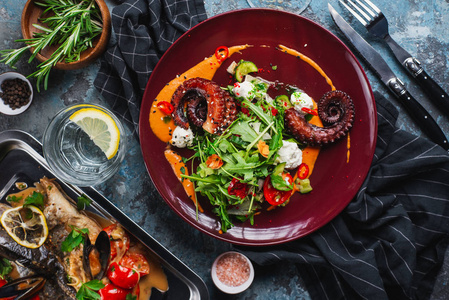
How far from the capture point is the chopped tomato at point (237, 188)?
3.27m

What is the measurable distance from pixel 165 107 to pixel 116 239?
1.33m

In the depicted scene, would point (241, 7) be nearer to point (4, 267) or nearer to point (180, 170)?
point (180, 170)

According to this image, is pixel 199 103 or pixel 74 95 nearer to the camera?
pixel 199 103

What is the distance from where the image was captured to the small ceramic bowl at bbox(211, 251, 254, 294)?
134 inches

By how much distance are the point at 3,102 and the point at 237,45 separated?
8.18ft

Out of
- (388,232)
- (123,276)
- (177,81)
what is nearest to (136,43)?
(177,81)

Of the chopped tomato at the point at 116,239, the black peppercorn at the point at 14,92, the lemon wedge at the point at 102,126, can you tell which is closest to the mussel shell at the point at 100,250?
the chopped tomato at the point at 116,239

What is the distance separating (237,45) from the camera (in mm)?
3551

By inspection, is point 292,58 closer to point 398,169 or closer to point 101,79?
point 398,169

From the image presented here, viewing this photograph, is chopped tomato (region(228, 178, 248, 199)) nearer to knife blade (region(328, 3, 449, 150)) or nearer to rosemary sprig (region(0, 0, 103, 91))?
knife blade (region(328, 3, 449, 150))

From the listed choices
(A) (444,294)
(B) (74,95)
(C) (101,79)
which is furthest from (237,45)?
(A) (444,294)

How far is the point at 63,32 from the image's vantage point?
3531 mm

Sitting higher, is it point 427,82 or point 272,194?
point 427,82

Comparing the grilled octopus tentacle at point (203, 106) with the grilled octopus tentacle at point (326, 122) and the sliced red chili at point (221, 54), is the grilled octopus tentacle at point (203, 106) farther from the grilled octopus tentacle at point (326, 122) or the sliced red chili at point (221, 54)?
the grilled octopus tentacle at point (326, 122)
